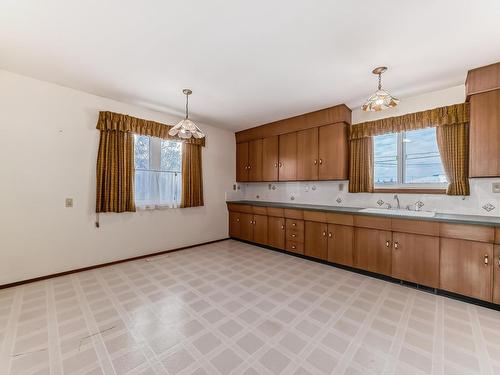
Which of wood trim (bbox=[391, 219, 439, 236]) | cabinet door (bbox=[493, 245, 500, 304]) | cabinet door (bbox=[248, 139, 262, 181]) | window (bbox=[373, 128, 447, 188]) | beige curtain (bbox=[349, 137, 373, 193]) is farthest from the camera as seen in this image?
cabinet door (bbox=[248, 139, 262, 181])

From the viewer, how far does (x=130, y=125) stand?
3.38 metres

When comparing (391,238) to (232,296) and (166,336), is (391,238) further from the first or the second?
(166,336)

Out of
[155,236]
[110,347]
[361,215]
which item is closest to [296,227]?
[361,215]

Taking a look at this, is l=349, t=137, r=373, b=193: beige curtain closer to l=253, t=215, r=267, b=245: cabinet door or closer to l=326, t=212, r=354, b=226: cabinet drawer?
l=326, t=212, r=354, b=226: cabinet drawer

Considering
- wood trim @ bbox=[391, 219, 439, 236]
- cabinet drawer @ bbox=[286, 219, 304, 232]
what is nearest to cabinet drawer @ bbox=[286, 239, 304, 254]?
cabinet drawer @ bbox=[286, 219, 304, 232]

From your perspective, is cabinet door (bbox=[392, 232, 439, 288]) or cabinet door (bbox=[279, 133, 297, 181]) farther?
cabinet door (bbox=[279, 133, 297, 181])

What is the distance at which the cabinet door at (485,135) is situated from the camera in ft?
7.70

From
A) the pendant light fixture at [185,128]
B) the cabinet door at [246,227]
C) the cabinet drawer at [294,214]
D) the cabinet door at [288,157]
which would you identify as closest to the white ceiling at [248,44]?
the pendant light fixture at [185,128]

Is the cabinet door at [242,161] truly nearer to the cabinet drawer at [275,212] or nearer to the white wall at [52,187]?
the cabinet drawer at [275,212]

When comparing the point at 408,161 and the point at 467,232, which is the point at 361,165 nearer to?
the point at 408,161

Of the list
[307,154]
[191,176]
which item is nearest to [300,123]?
[307,154]

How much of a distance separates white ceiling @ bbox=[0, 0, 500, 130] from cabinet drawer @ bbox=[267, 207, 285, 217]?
197 cm

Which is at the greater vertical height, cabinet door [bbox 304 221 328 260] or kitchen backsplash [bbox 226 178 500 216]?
kitchen backsplash [bbox 226 178 500 216]

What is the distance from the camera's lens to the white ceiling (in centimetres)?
162
